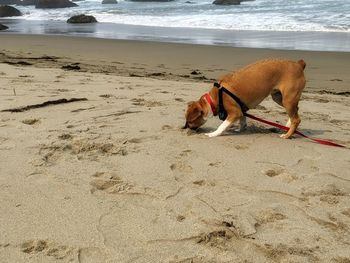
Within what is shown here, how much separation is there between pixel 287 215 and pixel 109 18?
2283 cm

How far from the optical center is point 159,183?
3.40 m

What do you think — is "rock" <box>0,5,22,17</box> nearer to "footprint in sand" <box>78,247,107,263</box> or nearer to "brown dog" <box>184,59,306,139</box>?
"brown dog" <box>184,59,306,139</box>

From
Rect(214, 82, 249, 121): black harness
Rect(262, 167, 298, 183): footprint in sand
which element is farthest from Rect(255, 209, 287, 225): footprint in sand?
Rect(214, 82, 249, 121): black harness

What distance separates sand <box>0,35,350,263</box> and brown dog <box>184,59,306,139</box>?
216mm

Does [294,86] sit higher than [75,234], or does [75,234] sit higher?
[294,86]

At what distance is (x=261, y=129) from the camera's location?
5.01 metres

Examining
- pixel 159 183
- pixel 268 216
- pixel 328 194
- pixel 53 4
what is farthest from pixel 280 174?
pixel 53 4

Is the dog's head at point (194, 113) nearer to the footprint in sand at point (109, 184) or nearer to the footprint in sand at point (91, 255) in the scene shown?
the footprint in sand at point (109, 184)

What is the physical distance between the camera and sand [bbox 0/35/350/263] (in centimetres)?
260

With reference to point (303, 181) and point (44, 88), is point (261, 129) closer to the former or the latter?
point (303, 181)

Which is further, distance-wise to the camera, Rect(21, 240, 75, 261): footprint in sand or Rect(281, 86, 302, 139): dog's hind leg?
Rect(281, 86, 302, 139): dog's hind leg

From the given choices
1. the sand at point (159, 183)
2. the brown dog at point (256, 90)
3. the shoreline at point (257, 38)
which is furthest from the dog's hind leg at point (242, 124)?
the shoreline at point (257, 38)

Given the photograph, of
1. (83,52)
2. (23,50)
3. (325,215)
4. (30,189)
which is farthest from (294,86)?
(23,50)

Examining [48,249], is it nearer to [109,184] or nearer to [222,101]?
[109,184]
